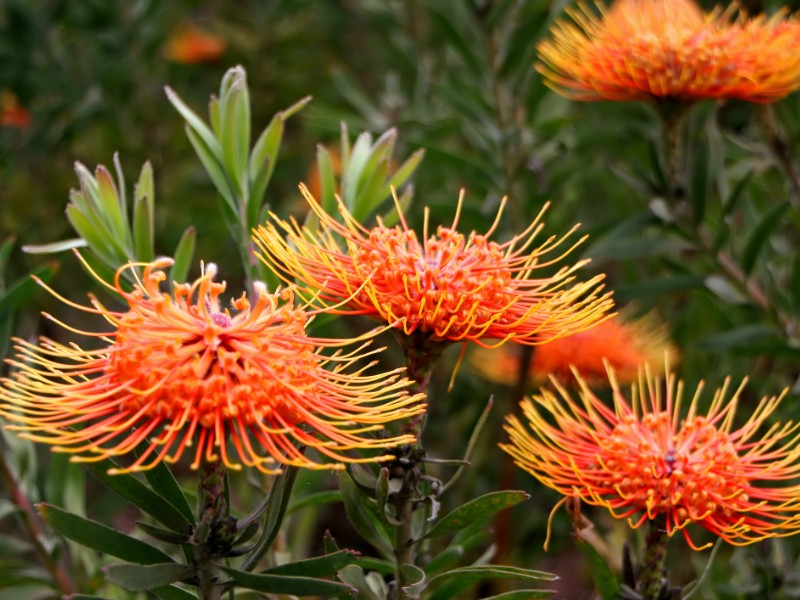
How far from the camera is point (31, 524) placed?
1212mm

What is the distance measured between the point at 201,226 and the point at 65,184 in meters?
0.35

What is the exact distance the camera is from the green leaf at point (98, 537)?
29.5 inches

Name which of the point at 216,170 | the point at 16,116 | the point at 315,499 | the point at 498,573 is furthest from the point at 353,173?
the point at 16,116

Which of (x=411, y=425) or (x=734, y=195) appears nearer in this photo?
(x=411, y=425)

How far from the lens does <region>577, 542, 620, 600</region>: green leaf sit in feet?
3.04

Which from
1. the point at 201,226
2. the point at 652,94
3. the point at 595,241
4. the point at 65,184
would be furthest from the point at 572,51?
the point at 65,184

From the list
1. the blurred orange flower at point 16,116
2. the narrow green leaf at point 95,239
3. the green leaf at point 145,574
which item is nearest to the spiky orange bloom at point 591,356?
the narrow green leaf at point 95,239

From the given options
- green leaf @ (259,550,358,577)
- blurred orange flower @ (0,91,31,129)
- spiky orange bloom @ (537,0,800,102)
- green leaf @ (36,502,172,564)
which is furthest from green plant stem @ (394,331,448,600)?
blurred orange flower @ (0,91,31,129)

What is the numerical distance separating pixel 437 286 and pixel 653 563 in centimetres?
37

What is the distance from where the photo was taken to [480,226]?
1.54m

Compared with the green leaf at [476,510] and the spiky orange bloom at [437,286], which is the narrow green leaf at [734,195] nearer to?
the spiky orange bloom at [437,286]

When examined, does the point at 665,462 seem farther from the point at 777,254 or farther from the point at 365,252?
the point at 777,254

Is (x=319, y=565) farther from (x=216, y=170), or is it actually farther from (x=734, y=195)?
(x=734, y=195)

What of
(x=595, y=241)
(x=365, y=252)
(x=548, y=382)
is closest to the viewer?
(x=365, y=252)
